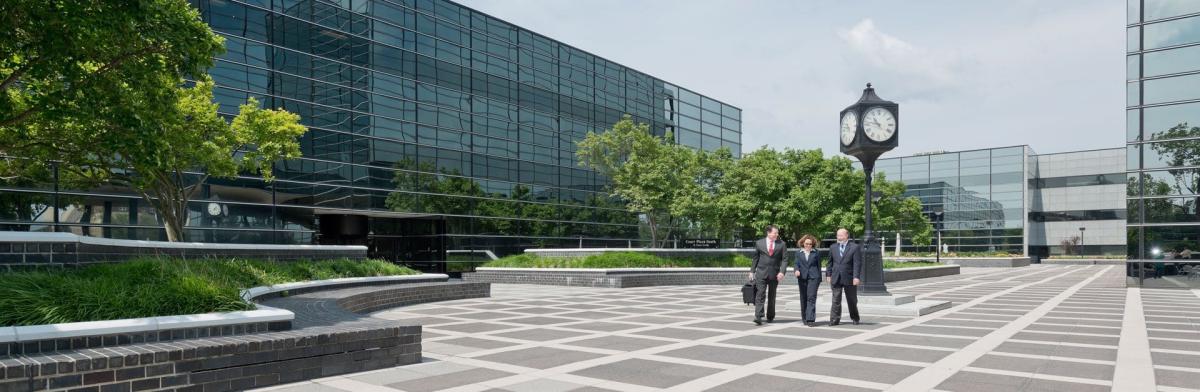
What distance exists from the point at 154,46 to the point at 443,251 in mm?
23023

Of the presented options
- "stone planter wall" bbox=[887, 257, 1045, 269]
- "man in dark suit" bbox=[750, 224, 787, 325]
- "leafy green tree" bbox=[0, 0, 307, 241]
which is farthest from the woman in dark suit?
"stone planter wall" bbox=[887, 257, 1045, 269]

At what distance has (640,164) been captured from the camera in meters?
32.6

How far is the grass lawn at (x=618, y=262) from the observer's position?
25.6 metres

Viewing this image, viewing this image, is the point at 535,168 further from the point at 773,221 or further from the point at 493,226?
the point at 773,221

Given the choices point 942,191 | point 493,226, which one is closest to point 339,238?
point 493,226

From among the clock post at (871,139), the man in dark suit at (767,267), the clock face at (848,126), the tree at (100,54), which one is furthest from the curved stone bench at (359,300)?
the clock face at (848,126)

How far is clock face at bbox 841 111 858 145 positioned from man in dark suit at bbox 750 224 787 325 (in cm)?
397

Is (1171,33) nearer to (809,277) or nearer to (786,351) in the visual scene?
(809,277)

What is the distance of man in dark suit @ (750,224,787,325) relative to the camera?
40.2 ft

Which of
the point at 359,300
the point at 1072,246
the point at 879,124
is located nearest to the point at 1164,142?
the point at 879,124

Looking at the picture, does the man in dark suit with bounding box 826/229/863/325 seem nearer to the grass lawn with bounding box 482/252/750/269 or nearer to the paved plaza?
the paved plaza

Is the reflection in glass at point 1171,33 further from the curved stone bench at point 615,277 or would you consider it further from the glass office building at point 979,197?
the glass office building at point 979,197

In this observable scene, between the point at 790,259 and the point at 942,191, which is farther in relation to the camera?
the point at 942,191

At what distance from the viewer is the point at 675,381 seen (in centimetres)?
713
